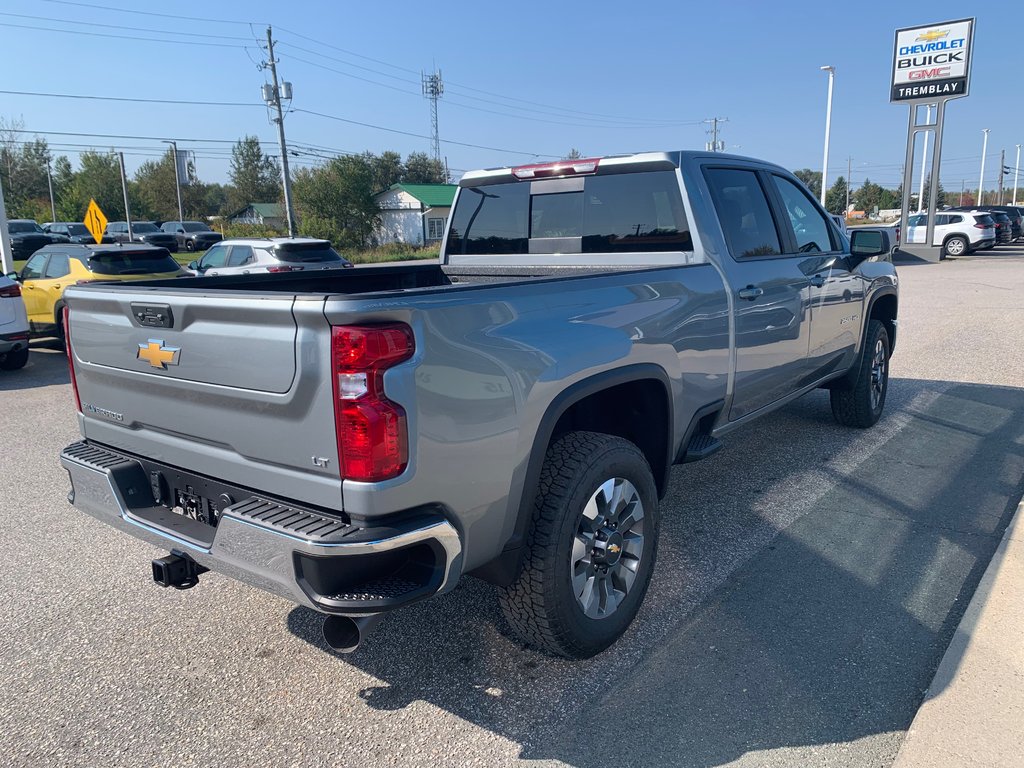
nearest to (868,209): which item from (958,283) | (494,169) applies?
(958,283)

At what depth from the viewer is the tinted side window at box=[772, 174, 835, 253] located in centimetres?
490

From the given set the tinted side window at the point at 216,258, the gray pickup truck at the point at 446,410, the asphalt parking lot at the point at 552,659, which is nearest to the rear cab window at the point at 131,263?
the tinted side window at the point at 216,258

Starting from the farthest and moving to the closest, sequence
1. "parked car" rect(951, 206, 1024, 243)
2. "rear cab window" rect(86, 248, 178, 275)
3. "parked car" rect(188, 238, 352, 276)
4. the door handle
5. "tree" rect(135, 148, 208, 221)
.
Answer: "tree" rect(135, 148, 208, 221), "parked car" rect(951, 206, 1024, 243), "parked car" rect(188, 238, 352, 276), "rear cab window" rect(86, 248, 178, 275), the door handle

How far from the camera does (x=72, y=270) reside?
11.0 meters

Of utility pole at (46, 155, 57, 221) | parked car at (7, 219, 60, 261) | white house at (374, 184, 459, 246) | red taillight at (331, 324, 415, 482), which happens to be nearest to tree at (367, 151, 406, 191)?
white house at (374, 184, 459, 246)

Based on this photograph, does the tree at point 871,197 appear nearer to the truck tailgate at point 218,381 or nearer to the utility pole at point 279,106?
the utility pole at point 279,106

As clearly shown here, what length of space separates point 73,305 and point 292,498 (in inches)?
58.4

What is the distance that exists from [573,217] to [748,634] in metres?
2.50

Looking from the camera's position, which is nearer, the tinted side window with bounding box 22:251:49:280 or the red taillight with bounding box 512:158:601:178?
the red taillight with bounding box 512:158:601:178

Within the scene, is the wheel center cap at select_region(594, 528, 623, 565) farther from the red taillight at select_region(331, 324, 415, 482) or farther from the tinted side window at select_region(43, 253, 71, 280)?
the tinted side window at select_region(43, 253, 71, 280)

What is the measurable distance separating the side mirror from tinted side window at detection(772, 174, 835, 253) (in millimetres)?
155

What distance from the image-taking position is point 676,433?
3.65 metres

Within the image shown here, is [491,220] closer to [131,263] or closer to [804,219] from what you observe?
[804,219]

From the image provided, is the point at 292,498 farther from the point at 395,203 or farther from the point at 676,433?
the point at 395,203
